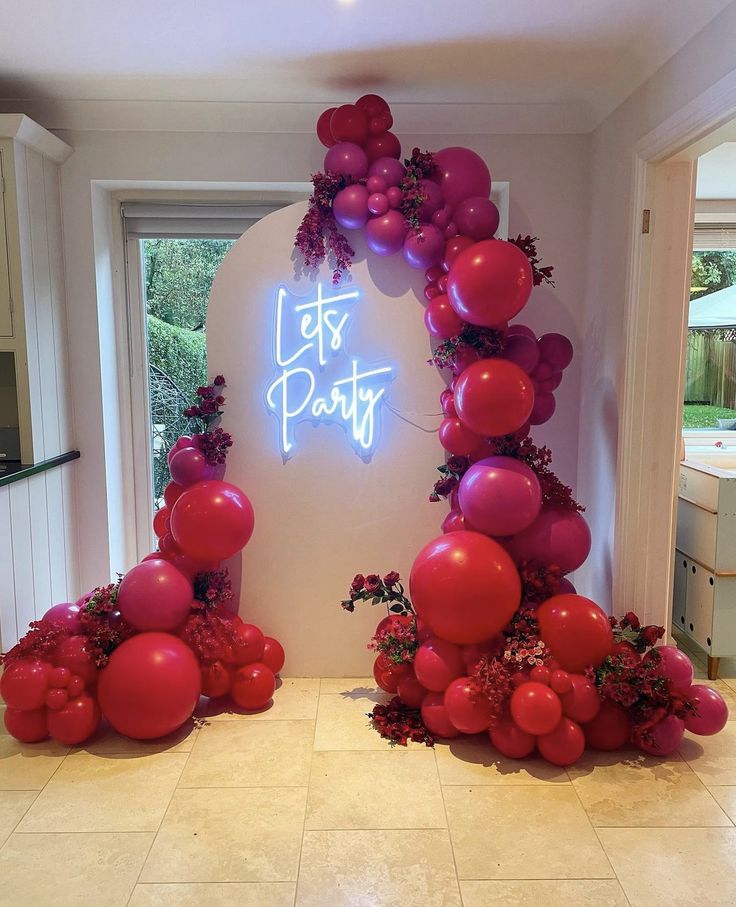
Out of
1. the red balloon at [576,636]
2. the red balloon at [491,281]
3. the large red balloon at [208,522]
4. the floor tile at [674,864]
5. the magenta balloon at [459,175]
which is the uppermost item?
the magenta balloon at [459,175]

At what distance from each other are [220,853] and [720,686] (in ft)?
6.84

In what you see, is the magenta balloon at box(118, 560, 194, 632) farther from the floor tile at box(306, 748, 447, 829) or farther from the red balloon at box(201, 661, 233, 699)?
the floor tile at box(306, 748, 447, 829)

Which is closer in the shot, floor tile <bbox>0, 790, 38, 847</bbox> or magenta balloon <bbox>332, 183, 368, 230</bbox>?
floor tile <bbox>0, 790, 38, 847</bbox>

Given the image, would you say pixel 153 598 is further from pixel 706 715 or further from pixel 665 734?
pixel 706 715

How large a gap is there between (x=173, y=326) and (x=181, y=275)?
242mm

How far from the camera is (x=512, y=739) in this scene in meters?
2.32

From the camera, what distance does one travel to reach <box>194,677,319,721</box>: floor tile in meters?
2.67

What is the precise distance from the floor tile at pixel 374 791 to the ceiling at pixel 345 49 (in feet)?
7.78

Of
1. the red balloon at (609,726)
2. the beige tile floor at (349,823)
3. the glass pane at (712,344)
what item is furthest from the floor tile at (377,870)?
the glass pane at (712,344)

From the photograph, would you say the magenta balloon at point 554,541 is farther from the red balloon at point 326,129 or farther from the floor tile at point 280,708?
the red balloon at point 326,129

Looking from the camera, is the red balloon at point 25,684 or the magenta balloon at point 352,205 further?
the magenta balloon at point 352,205

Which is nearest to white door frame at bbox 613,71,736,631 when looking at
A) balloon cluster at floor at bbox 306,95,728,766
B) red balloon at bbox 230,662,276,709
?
balloon cluster at floor at bbox 306,95,728,766

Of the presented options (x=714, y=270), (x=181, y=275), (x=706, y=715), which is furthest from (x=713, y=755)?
(x=181, y=275)

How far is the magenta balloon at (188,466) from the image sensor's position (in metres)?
2.63
